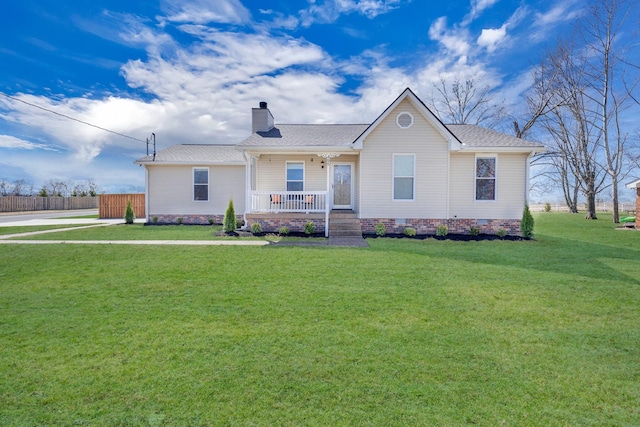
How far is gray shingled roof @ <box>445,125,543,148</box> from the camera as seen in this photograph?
506 inches

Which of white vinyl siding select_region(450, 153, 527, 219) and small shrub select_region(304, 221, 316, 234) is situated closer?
small shrub select_region(304, 221, 316, 234)

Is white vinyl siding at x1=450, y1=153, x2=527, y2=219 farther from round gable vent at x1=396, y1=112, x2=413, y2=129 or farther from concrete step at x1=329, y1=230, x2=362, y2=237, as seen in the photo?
Answer: concrete step at x1=329, y1=230, x2=362, y2=237

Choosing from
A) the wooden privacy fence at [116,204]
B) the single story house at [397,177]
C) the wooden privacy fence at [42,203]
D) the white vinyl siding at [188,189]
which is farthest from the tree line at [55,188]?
the single story house at [397,177]

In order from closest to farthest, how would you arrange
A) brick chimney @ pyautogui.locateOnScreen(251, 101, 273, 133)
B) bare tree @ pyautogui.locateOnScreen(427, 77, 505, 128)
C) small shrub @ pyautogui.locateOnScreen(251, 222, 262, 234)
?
small shrub @ pyautogui.locateOnScreen(251, 222, 262, 234)
brick chimney @ pyautogui.locateOnScreen(251, 101, 273, 133)
bare tree @ pyautogui.locateOnScreen(427, 77, 505, 128)

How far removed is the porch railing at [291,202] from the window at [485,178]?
6.48m

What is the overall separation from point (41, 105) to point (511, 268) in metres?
25.1

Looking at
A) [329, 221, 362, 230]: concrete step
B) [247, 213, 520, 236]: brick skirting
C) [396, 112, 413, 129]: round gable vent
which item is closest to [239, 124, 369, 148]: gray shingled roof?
[396, 112, 413, 129]: round gable vent

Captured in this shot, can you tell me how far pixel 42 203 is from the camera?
3438 cm

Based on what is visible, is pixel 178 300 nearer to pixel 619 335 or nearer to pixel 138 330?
pixel 138 330

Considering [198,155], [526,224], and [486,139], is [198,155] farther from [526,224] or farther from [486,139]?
[526,224]

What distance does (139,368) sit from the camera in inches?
121

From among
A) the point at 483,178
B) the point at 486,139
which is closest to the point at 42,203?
the point at 483,178

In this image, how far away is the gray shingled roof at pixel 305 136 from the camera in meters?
13.6

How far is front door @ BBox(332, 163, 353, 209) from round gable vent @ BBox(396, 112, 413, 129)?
2914 millimetres
